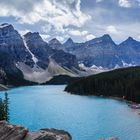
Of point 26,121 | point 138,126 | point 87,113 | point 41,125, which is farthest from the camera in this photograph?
point 87,113

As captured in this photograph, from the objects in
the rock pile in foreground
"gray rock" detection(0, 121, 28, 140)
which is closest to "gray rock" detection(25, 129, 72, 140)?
the rock pile in foreground

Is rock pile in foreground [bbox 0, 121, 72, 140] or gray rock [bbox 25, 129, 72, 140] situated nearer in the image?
gray rock [bbox 25, 129, 72, 140]

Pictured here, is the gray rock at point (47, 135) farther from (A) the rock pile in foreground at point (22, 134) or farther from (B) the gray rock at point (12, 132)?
(B) the gray rock at point (12, 132)

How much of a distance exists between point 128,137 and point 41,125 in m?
33.8

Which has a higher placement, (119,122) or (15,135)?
(15,135)

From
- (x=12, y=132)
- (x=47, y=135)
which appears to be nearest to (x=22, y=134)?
(x=12, y=132)

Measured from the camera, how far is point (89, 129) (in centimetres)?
10825

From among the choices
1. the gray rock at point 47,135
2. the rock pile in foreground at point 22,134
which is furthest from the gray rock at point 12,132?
the gray rock at point 47,135

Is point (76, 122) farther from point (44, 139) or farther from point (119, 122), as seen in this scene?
point (44, 139)

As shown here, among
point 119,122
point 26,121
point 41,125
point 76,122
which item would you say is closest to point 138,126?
point 119,122

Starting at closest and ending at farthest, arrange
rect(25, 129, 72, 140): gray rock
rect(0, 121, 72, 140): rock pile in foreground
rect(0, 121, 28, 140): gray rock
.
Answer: rect(25, 129, 72, 140): gray rock < rect(0, 121, 72, 140): rock pile in foreground < rect(0, 121, 28, 140): gray rock

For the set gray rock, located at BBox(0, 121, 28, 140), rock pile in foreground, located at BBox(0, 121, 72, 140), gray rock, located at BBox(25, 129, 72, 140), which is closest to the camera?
gray rock, located at BBox(25, 129, 72, 140)

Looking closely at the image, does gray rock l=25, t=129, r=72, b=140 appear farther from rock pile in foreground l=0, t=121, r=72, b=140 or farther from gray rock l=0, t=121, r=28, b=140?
gray rock l=0, t=121, r=28, b=140

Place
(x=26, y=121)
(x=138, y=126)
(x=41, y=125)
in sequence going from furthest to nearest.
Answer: (x=26, y=121) → (x=41, y=125) → (x=138, y=126)
